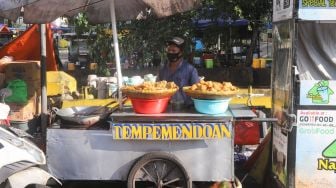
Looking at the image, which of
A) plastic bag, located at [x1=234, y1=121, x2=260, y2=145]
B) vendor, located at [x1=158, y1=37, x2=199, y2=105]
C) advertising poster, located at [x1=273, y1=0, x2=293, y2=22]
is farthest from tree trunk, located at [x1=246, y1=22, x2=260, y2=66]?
advertising poster, located at [x1=273, y1=0, x2=293, y2=22]

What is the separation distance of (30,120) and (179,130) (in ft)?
10.1

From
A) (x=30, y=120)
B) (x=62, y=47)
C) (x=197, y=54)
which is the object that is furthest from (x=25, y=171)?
(x=62, y=47)

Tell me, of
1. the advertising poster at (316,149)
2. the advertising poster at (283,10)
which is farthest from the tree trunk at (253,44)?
the advertising poster at (316,149)

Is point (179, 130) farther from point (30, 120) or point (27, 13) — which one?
point (30, 120)

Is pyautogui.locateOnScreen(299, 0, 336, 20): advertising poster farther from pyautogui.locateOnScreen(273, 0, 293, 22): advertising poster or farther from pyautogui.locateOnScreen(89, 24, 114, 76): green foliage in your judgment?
pyautogui.locateOnScreen(89, 24, 114, 76): green foliage

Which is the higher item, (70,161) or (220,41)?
(220,41)

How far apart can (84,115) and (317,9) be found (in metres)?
2.55

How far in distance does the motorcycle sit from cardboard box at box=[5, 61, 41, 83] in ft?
9.07

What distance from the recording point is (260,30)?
1422 centimetres

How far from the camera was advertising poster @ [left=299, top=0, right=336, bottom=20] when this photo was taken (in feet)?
14.0

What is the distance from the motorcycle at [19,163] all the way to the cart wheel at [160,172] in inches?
34.1

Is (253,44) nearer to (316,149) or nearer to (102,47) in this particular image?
(102,47)

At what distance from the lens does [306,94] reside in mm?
4418

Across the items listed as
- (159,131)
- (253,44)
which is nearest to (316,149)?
(159,131)
